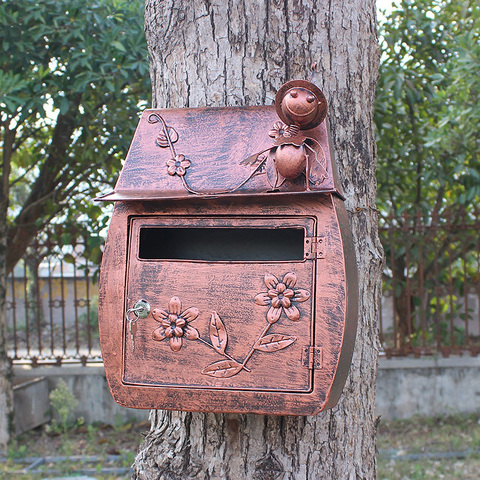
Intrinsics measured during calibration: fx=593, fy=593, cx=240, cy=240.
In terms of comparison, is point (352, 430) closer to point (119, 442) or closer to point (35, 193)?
point (119, 442)

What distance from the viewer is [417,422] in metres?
4.84

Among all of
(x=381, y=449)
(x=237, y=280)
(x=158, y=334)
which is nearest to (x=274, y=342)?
(x=237, y=280)

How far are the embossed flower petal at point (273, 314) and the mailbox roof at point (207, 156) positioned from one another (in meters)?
0.26

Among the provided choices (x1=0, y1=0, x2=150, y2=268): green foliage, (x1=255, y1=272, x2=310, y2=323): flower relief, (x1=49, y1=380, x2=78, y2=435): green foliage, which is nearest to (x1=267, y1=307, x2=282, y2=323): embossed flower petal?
(x1=255, y1=272, x2=310, y2=323): flower relief

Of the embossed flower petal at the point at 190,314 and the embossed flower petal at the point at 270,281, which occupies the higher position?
the embossed flower petal at the point at 270,281

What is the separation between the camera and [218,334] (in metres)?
1.37

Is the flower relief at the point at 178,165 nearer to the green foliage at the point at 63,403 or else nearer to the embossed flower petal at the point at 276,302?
the embossed flower petal at the point at 276,302

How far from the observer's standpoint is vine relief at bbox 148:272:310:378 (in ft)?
4.37

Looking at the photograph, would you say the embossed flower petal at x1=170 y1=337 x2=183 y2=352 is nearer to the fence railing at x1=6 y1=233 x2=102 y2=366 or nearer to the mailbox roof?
the mailbox roof

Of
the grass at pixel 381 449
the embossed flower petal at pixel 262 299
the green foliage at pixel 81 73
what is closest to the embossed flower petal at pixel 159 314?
the embossed flower petal at pixel 262 299

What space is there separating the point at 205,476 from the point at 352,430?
0.42m

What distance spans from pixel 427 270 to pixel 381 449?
1.79 m

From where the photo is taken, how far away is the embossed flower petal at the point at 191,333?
138cm

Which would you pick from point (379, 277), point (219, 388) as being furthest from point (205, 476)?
point (379, 277)
